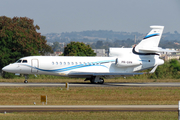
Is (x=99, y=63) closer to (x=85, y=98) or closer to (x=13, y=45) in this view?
(x=85, y=98)

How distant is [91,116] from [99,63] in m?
22.8

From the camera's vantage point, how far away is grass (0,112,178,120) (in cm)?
1598

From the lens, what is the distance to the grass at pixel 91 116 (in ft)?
52.4

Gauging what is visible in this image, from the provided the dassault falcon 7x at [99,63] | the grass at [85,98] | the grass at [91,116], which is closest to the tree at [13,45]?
the dassault falcon 7x at [99,63]

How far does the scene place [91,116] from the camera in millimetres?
16516

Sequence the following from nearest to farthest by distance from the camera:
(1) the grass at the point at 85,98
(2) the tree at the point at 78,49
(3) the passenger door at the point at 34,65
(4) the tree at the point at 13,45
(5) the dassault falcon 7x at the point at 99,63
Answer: (1) the grass at the point at 85,98 → (3) the passenger door at the point at 34,65 → (5) the dassault falcon 7x at the point at 99,63 → (4) the tree at the point at 13,45 → (2) the tree at the point at 78,49

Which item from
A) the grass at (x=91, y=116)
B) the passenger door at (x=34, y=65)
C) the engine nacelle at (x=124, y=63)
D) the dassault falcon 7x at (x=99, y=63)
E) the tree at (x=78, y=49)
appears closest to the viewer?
the grass at (x=91, y=116)

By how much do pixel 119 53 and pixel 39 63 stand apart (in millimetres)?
10635

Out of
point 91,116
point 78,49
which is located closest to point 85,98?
point 91,116

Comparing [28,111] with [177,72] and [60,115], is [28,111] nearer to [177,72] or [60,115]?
[60,115]

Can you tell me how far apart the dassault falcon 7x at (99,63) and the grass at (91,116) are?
19.8 m

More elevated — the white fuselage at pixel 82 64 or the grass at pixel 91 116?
the white fuselage at pixel 82 64

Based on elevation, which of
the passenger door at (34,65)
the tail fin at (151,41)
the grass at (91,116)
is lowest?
the grass at (91,116)

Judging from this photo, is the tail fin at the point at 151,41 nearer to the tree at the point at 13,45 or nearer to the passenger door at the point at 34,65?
the passenger door at the point at 34,65
